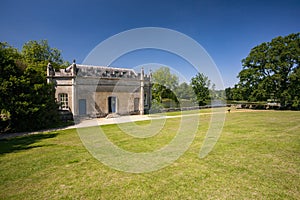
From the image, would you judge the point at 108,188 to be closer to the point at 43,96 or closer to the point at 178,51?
the point at 178,51

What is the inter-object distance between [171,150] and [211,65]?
17.4 feet

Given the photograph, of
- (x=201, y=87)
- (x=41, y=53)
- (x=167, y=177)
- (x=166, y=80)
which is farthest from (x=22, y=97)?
(x=166, y=80)

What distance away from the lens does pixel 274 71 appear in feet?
91.1

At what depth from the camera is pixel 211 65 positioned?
885cm

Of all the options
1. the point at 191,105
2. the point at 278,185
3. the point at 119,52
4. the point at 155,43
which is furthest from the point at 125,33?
the point at 191,105

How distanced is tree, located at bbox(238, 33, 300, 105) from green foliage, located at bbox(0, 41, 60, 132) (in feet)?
103

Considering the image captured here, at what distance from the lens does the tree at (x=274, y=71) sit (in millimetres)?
26406

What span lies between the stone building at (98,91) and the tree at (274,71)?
20.0 m

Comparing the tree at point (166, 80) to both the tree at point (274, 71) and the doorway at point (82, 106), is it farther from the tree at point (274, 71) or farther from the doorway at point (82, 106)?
the doorway at point (82, 106)

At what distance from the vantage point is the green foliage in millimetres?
10703

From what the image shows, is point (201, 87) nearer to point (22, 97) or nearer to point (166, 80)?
point (166, 80)

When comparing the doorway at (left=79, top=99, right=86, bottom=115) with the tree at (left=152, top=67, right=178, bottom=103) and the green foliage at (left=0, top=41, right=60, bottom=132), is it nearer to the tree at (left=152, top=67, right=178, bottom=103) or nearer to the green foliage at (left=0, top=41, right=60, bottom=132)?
the green foliage at (left=0, top=41, right=60, bottom=132)

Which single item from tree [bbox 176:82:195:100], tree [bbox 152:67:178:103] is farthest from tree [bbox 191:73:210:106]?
tree [bbox 152:67:178:103]

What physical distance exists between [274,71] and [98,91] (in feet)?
98.1
